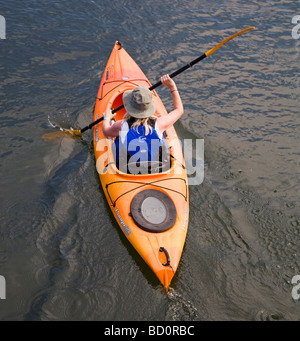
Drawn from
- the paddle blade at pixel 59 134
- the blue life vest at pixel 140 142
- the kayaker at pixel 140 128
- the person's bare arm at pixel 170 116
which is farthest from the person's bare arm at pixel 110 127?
the paddle blade at pixel 59 134

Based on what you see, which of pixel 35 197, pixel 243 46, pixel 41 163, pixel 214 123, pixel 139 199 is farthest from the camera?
pixel 243 46

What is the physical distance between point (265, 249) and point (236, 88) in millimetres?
4072

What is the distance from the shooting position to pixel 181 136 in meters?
6.45

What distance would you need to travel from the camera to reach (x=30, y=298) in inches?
155

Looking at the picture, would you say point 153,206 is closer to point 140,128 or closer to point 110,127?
point 140,128

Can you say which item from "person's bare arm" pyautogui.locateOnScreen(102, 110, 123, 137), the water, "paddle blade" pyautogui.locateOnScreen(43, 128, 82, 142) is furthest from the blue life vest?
"paddle blade" pyautogui.locateOnScreen(43, 128, 82, 142)

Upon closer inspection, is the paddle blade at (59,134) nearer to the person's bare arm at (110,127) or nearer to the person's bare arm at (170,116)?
the person's bare arm at (110,127)

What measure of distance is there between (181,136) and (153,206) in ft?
7.41

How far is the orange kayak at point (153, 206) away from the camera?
413cm

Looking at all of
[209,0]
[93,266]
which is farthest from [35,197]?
[209,0]

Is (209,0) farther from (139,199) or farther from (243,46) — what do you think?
(139,199)


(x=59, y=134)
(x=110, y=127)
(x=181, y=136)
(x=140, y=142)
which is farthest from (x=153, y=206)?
(x=59, y=134)
